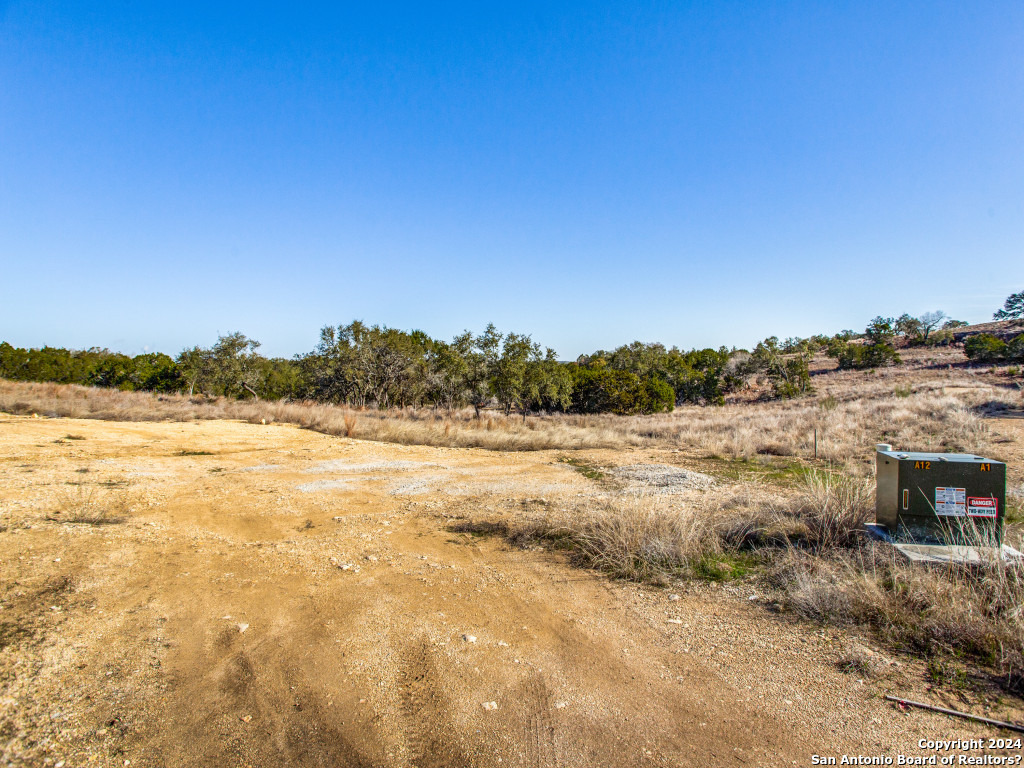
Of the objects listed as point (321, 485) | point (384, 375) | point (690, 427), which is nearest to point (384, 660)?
point (321, 485)

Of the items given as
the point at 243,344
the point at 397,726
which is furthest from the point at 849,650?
the point at 243,344

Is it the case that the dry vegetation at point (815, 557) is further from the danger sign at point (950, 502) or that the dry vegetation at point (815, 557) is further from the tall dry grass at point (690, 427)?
the tall dry grass at point (690, 427)

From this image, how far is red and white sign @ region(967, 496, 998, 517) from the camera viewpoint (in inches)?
179

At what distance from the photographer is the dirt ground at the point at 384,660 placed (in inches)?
98.9

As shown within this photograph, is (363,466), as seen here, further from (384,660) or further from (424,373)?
(424,373)

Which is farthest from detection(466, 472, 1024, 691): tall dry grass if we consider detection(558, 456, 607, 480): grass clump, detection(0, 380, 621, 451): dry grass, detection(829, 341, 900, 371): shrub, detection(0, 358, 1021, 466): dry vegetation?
detection(829, 341, 900, 371): shrub

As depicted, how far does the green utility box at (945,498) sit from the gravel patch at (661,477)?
374 centimetres

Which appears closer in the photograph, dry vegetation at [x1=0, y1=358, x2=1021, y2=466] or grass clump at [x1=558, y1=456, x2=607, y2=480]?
grass clump at [x1=558, y1=456, x2=607, y2=480]

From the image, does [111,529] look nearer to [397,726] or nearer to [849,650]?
[397,726]

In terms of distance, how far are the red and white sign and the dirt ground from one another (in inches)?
91.1

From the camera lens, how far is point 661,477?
389 inches

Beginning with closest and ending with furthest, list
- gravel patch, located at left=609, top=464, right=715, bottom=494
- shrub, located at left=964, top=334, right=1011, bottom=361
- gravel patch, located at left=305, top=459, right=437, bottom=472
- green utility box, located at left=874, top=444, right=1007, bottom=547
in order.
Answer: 1. green utility box, located at left=874, top=444, right=1007, bottom=547
2. gravel patch, located at left=609, top=464, right=715, bottom=494
3. gravel patch, located at left=305, top=459, right=437, bottom=472
4. shrub, located at left=964, top=334, right=1011, bottom=361

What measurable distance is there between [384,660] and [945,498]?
→ 5.47 m

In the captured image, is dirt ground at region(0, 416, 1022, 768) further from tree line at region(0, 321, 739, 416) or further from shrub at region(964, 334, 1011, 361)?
shrub at region(964, 334, 1011, 361)
